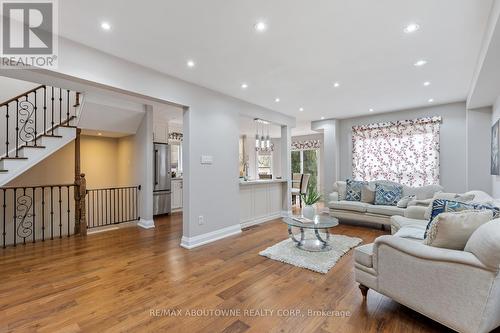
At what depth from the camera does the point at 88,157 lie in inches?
240

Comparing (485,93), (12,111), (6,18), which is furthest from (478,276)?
(12,111)

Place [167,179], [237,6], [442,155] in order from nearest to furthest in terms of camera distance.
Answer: [237,6] → [442,155] → [167,179]

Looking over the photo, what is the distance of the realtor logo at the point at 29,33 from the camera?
6.76 ft

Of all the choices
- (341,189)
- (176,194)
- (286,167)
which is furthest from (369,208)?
(176,194)

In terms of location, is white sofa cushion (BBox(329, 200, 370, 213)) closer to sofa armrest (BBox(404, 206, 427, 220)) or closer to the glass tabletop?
sofa armrest (BBox(404, 206, 427, 220))

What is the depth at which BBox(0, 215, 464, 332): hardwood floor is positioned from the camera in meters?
1.85

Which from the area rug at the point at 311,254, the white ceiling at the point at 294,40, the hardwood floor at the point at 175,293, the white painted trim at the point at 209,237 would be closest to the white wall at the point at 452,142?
the white ceiling at the point at 294,40

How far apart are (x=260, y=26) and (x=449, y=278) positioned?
2.53m

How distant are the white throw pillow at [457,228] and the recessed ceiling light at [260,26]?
2.24 metres

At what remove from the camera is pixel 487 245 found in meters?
1.45

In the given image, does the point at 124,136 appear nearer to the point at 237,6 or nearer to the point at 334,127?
the point at 237,6

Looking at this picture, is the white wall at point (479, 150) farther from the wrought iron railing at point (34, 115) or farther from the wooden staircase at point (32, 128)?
the wrought iron railing at point (34, 115)

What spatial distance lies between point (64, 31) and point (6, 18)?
0.43m

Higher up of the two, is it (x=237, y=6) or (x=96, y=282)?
(x=237, y=6)
